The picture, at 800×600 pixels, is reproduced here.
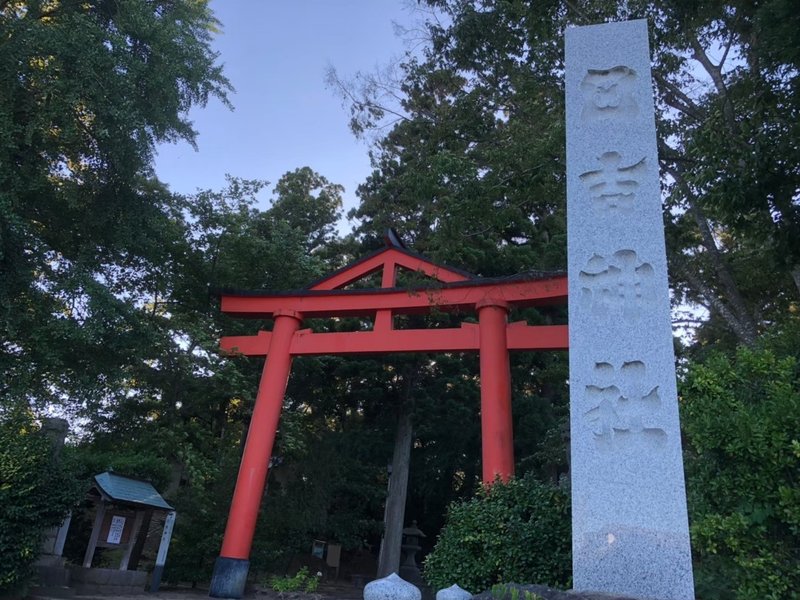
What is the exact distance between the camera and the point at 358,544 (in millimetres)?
13133

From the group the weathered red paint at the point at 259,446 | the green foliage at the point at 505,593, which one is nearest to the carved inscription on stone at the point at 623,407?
the green foliage at the point at 505,593

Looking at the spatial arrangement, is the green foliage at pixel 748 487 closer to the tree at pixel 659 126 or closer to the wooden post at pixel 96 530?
the tree at pixel 659 126

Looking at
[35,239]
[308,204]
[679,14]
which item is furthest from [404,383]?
[679,14]

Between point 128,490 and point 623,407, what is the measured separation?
7.13 meters

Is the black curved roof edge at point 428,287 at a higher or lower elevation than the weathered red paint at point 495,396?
higher

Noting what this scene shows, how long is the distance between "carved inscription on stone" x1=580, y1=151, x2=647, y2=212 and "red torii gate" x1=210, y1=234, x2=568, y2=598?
116 inches

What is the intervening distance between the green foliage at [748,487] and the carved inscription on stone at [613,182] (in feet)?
5.04

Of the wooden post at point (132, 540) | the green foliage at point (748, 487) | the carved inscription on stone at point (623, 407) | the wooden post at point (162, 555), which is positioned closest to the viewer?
the green foliage at point (748, 487)

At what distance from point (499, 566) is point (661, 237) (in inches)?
117

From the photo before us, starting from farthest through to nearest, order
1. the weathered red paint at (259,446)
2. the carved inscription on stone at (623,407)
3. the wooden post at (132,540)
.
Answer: the wooden post at (132,540), the weathered red paint at (259,446), the carved inscription on stone at (623,407)

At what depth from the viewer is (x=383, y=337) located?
8562mm

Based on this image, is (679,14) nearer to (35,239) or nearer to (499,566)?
(499,566)

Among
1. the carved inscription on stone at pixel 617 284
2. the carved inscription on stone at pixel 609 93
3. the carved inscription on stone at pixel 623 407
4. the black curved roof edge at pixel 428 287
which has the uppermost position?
the carved inscription on stone at pixel 609 93

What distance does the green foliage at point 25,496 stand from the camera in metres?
5.64
